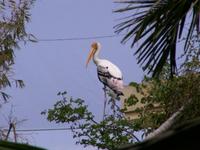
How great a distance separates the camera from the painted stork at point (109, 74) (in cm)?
1005

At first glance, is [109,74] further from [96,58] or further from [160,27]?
[160,27]

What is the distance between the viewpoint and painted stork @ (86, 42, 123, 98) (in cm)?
1005

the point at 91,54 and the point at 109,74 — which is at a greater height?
the point at 91,54

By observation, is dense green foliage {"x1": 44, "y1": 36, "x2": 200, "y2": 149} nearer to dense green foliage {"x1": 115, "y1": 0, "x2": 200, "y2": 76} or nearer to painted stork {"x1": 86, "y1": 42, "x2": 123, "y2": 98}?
painted stork {"x1": 86, "y1": 42, "x2": 123, "y2": 98}

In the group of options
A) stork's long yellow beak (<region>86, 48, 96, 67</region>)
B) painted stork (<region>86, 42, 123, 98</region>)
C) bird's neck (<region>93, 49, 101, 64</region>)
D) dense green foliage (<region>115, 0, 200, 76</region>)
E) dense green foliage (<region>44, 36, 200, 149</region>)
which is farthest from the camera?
stork's long yellow beak (<region>86, 48, 96, 67</region>)

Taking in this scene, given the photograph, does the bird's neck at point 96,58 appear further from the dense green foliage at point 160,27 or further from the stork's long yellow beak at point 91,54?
the dense green foliage at point 160,27

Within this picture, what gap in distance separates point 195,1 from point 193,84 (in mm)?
3613

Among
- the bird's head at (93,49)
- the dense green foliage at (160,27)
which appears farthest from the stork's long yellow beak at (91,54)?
the dense green foliage at (160,27)

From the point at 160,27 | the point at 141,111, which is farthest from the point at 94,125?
the point at 160,27

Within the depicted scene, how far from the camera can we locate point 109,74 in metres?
10.4

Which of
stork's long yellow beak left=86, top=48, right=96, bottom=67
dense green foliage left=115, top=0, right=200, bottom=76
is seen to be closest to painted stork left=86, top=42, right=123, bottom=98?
stork's long yellow beak left=86, top=48, right=96, bottom=67

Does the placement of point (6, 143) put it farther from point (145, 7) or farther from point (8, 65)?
point (8, 65)

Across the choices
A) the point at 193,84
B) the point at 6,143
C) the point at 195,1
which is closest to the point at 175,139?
the point at 6,143

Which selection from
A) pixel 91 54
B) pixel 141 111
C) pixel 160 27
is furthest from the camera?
pixel 91 54
